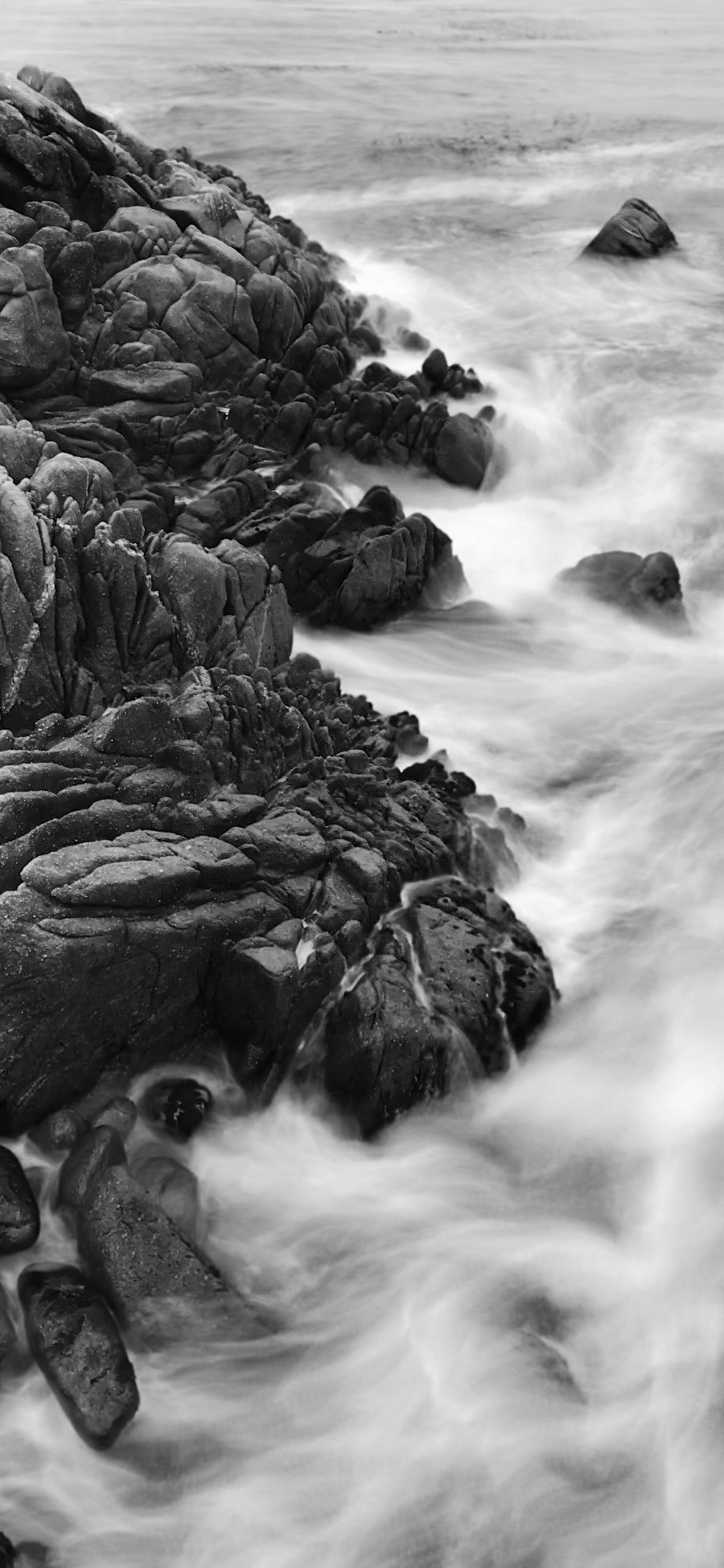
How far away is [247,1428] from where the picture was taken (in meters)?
8.41

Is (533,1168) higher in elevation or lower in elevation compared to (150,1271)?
higher

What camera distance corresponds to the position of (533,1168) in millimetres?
10234

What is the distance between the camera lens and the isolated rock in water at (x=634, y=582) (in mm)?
17031

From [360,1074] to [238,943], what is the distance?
4.70 feet

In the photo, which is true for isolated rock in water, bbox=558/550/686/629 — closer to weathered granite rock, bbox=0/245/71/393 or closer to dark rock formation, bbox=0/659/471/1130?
dark rock formation, bbox=0/659/471/1130

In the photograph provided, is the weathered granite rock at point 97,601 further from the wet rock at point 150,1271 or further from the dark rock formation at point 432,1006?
the wet rock at point 150,1271

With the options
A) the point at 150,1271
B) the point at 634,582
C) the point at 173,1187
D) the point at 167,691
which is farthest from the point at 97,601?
the point at 634,582

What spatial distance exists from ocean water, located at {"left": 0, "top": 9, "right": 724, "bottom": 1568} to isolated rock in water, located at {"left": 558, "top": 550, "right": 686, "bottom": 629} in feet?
1.07

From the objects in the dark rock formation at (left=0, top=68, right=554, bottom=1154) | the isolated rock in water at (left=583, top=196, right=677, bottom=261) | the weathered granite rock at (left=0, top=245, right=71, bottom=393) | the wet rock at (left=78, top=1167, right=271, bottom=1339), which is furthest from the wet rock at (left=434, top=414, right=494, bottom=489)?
the wet rock at (left=78, top=1167, right=271, bottom=1339)

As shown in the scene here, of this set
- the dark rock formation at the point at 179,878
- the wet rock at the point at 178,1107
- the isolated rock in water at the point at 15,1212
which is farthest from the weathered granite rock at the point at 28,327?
the isolated rock in water at the point at 15,1212

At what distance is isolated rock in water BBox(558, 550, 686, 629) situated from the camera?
55.9ft

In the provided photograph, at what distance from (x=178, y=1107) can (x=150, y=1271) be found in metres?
1.51

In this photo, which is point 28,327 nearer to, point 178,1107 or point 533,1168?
point 178,1107

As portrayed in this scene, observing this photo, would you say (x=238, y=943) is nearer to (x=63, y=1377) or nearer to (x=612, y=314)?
(x=63, y=1377)
